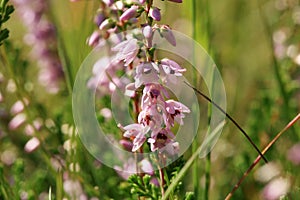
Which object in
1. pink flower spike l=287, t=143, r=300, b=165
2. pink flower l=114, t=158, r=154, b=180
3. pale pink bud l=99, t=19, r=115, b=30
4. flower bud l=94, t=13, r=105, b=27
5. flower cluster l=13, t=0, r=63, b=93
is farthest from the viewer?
flower cluster l=13, t=0, r=63, b=93

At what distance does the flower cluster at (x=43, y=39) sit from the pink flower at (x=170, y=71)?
1298mm

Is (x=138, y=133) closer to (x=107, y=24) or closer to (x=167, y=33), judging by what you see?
(x=167, y=33)

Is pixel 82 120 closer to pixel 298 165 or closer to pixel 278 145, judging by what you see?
pixel 298 165

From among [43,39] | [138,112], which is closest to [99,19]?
[138,112]

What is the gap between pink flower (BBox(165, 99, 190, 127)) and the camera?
1237 mm

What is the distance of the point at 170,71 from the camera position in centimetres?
122

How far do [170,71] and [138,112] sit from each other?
32 centimetres

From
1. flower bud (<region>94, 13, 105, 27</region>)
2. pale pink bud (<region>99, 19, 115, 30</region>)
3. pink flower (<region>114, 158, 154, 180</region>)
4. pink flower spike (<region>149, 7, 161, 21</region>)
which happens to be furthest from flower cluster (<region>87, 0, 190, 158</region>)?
flower bud (<region>94, 13, 105, 27</region>)

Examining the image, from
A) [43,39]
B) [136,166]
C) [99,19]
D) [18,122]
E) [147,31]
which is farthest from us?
[43,39]

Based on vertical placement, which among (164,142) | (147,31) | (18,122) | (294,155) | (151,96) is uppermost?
(147,31)

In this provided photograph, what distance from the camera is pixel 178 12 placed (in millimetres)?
3914

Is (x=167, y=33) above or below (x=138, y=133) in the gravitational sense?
above

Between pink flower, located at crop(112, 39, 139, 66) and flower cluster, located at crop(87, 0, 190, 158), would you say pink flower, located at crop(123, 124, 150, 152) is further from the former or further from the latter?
pink flower, located at crop(112, 39, 139, 66)

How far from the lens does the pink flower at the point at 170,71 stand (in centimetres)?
122
